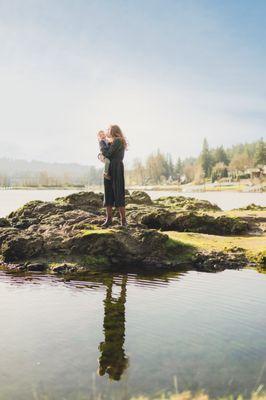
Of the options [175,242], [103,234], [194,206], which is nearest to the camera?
[103,234]

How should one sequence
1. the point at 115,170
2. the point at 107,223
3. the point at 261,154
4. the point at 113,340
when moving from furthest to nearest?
the point at 261,154 < the point at 107,223 < the point at 115,170 < the point at 113,340

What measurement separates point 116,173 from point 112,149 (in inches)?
29.2

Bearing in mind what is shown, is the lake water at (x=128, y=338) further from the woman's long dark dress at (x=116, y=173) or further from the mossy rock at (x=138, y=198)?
the mossy rock at (x=138, y=198)

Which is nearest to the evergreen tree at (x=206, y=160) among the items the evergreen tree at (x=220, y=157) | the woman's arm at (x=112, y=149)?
the evergreen tree at (x=220, y=157)

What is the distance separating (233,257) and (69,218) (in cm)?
556

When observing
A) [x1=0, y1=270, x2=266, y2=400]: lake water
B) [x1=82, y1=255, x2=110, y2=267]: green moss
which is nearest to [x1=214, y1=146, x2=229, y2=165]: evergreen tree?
[x1=82, y1=255, x2=110, y2=267]: green moss

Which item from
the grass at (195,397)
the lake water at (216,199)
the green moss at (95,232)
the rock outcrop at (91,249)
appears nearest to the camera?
the grass at (195,397)

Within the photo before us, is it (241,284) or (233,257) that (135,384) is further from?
(233,257)

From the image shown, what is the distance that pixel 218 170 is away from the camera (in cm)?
17012

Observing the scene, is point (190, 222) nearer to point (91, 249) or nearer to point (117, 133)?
point (117, 133)

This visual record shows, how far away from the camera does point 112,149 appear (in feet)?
44.1

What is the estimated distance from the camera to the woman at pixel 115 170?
13445 millimetres

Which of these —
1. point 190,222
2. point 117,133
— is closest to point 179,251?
point 117,133

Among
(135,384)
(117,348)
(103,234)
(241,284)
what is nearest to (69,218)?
(103,234)
